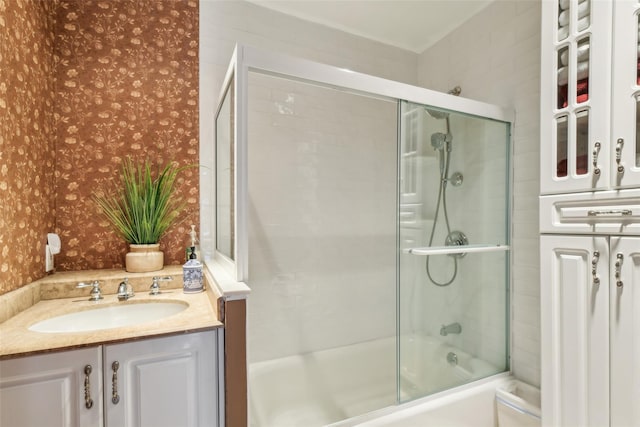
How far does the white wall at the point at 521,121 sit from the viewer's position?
172 cm

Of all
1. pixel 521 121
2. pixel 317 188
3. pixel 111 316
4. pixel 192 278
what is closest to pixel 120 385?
pixel 111 316

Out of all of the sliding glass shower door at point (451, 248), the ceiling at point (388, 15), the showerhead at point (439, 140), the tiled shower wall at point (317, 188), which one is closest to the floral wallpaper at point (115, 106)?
the tiled shower wall at point (317, 188)

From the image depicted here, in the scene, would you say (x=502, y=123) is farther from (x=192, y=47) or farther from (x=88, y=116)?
(x=88, y=116)

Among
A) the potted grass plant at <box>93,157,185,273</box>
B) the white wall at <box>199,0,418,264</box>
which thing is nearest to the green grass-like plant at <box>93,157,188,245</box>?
the potted grass plant at <box>93,157,185,273</box>

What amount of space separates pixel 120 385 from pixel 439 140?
177 cm

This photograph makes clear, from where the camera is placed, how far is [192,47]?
1.82m

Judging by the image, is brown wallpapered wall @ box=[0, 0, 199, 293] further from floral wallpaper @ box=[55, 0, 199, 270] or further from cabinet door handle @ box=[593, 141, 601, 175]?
cabinet door handle @ box=[593, 141, 601, 175]

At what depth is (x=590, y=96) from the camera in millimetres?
1205

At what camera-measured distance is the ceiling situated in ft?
6.47

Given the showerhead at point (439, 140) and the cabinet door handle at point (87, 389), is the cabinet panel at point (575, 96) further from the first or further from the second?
the cabinet door handle at point (87, 389)

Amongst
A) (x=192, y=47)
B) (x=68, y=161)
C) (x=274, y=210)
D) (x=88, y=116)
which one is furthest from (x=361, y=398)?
(x=192, y=47)

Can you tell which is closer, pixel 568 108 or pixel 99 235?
pixel 568 108

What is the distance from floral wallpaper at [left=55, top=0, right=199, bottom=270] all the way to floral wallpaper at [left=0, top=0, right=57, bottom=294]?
70 millimetres

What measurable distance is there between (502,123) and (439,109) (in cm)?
48
